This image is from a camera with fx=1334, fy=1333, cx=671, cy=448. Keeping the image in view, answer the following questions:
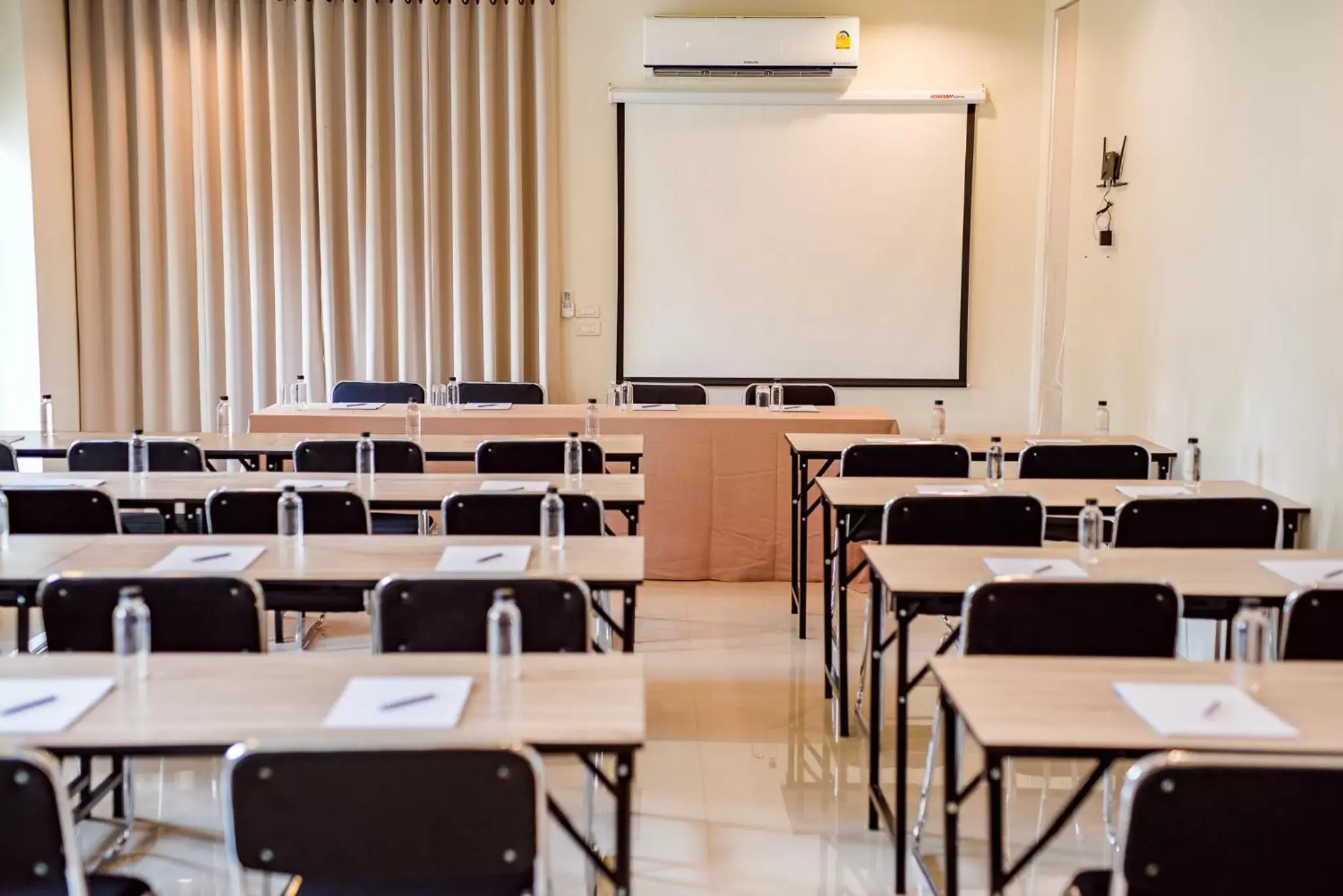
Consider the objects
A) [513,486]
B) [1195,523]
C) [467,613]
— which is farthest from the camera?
[513,486]

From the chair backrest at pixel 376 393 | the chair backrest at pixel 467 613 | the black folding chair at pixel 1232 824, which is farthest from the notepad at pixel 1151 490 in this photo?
the chair backrest at pixel 376 393

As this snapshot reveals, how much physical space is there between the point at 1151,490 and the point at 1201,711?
2.38 meters

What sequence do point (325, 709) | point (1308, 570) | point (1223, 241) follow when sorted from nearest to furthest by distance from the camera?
point (325, 709) < point (1308, 570) < point (1223, 241)

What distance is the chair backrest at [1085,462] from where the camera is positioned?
5176 millimetres

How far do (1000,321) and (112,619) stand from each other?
6.27m

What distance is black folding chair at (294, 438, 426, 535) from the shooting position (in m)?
5.19

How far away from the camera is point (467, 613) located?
287 centimetres

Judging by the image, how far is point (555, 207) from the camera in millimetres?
8016

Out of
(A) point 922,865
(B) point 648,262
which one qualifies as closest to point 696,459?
(B) point 648,262

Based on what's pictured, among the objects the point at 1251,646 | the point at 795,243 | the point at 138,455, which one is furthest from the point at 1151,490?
the point at 795,243

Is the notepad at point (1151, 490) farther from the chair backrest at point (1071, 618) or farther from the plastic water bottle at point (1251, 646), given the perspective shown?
the plastic water bottle at point (1251, 646)

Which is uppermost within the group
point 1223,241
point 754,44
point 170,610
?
point 754,44

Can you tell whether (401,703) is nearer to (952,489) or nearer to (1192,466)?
(952,489)

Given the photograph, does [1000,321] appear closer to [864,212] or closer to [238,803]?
[864,212]
